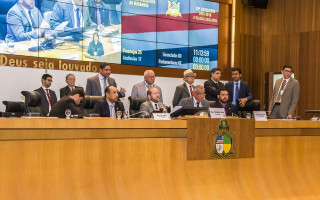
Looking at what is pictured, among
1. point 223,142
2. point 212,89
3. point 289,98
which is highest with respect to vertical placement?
point 212,89

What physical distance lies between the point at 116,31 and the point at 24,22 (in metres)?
1.68

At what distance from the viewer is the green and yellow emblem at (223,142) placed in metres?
4.46

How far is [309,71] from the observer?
33.3ft

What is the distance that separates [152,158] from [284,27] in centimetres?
739

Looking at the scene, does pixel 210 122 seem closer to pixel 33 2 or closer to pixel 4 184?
pixel 4 184

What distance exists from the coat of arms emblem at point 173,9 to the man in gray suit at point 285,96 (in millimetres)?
2669

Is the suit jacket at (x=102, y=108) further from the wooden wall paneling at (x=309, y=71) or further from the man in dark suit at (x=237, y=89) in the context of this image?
the wooden wall paneling at (x=309, y=71)

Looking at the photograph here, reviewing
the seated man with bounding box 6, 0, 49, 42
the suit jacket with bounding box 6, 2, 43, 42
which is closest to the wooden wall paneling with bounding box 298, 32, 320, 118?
the seated man with bounding box 6, 0, 49, 42

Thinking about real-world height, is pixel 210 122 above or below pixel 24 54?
below

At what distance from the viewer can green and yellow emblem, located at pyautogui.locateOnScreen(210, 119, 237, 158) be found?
4.46 metres

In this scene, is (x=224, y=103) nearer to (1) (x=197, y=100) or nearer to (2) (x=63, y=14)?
(1) (x=197, y=100)

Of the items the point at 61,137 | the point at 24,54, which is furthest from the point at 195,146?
the point at 24,54

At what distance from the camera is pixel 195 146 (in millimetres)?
4348

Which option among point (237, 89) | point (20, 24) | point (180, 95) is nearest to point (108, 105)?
point (180, 95)
